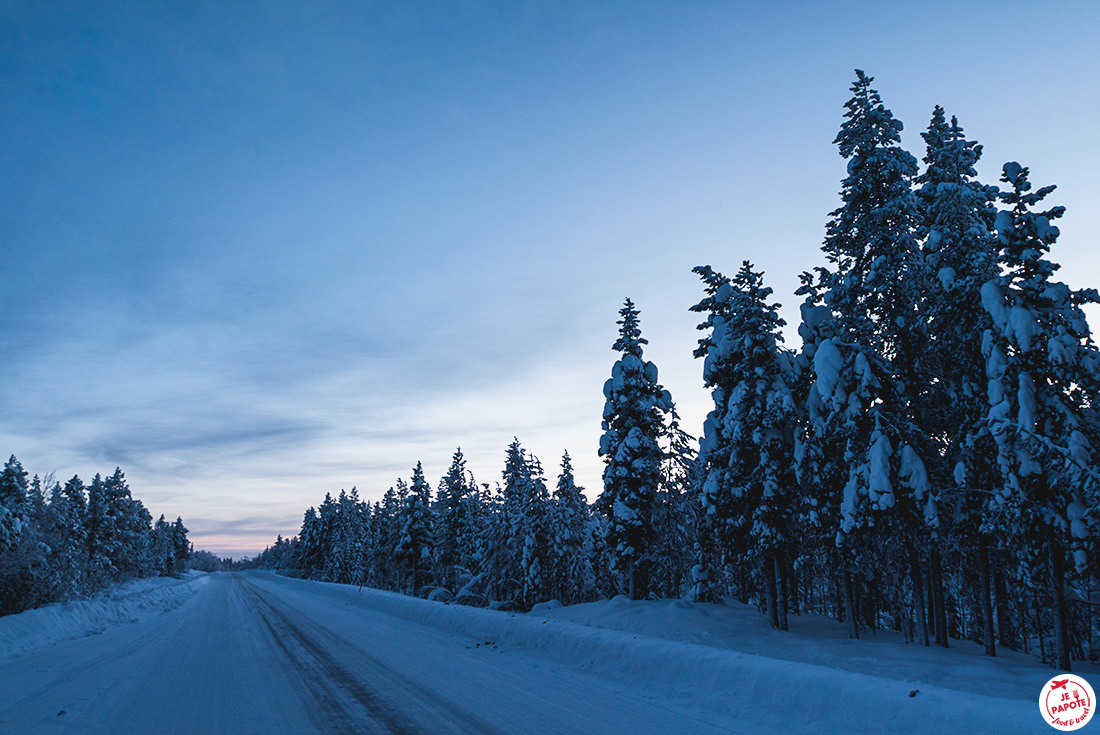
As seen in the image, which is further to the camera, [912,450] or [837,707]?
[912,450]

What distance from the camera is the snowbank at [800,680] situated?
21.7ft

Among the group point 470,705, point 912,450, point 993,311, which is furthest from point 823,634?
point 470,705

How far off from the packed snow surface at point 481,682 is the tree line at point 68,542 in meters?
7.14

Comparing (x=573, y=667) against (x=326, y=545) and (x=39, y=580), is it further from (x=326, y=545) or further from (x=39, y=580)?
(x=326, y=545)

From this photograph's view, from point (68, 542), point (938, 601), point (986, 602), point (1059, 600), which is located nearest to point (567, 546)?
point (938, 601)

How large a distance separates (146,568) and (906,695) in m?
102

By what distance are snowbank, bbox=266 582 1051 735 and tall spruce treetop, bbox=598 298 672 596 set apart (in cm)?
1043

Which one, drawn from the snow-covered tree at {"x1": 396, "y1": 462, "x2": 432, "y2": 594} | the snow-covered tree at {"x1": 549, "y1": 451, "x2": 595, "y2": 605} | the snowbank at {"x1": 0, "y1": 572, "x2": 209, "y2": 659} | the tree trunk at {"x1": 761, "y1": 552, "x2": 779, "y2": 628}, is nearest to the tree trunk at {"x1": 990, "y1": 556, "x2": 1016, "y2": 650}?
the tree trunk at {"x1": 761, "y1": 552, "x2": 779, "y2": 628}

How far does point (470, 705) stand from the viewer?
8.20 metres

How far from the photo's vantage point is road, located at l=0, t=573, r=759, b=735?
7398 millimetres

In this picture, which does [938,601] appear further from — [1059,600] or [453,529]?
[453,529]

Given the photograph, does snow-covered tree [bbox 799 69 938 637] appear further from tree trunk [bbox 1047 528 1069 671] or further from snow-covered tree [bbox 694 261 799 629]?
tree trunk [bbox 1047 528 1069 671]

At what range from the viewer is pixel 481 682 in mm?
9891

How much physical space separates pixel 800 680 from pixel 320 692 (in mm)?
7400
